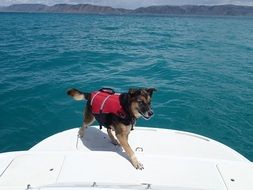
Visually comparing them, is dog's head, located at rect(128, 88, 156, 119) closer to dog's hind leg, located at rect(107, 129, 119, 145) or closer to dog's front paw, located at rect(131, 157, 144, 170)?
dog's front paw, located at rect(131, 157, 144, 170)

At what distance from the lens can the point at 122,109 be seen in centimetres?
579

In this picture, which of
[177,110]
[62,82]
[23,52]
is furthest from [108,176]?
[23,52]

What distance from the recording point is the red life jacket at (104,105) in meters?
5.84

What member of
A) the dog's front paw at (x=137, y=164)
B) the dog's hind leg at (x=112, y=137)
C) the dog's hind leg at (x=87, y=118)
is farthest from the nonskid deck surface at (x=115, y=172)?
the dog's hind leg at (x=87, y=118)

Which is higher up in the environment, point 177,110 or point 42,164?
point 42,164

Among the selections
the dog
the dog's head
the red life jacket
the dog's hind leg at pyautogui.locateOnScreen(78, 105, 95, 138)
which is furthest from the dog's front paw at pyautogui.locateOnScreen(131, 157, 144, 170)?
the dog's hind leg at pyautogui.locateOnScreen(78, 105, 95, 138)

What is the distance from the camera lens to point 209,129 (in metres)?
10.3

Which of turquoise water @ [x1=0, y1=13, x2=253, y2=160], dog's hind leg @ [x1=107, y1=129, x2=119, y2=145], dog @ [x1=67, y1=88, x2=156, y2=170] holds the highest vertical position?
dog @ [x1=67, y1=88, x2=156, y2=170]

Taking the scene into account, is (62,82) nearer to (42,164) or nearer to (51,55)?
(51,55)

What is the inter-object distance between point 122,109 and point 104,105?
397 mm

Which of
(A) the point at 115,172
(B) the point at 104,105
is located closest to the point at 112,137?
(B) the point at 104,105

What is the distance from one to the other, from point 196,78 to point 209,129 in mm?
7182

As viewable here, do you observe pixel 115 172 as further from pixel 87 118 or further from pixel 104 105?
pixel 87 118

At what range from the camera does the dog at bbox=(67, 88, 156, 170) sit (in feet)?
18.3
